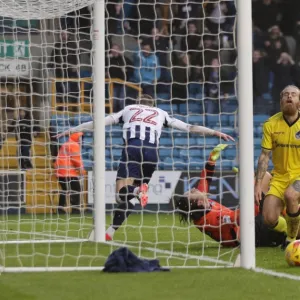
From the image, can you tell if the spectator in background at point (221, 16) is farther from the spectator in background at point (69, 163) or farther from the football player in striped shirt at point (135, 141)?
the spectator in background at point (69, 163)

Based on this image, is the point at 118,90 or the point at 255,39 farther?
the point at 255,39

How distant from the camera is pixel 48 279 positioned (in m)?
7.65

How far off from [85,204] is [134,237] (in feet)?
7.31

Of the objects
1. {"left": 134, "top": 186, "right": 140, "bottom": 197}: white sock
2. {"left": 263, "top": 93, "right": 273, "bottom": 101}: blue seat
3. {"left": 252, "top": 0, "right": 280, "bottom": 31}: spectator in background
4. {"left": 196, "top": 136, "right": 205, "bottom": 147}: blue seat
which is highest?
{"left": 252, "top": 0, "right": 280, "bottom": 31}: spectator in background

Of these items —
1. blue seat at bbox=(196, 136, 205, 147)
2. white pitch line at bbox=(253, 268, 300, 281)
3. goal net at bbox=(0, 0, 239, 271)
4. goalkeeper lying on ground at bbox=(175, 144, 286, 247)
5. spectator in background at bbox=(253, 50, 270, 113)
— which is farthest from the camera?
spectator in background at bbox=(253, 50, 270, 113)

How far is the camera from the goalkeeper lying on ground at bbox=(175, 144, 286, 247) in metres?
10.3

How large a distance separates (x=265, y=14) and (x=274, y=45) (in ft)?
4.39

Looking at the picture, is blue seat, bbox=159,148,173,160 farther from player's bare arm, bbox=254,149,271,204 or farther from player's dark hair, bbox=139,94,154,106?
player's bare arm, bbox=254,149,271,204

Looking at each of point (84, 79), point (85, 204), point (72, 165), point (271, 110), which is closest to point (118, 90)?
point (72, 165)

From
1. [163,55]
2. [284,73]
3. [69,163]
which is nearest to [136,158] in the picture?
[163,55]

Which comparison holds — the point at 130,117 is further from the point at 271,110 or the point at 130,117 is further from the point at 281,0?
the point at 281,0

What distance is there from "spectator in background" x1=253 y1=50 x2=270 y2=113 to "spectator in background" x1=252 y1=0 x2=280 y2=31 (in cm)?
139

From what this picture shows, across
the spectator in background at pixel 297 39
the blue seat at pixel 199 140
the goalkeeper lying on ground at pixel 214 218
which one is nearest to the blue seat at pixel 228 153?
the blue seat at pixel 199 140

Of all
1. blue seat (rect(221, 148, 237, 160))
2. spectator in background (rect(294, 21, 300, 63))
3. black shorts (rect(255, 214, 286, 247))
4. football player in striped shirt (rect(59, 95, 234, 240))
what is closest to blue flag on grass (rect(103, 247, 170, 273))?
black shorts (rect(255, 214, 286, 247))
